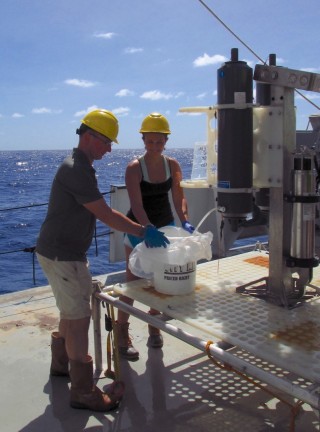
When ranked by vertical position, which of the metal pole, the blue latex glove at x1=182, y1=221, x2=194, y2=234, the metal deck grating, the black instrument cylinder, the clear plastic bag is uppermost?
the black instrument cylinder

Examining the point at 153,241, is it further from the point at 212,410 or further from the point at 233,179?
the point at 212,410

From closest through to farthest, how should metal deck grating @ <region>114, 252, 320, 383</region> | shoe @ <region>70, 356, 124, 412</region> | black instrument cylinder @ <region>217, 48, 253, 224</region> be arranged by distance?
metal deck grating @ <region>114, 252, 320, 383</region>, black instrument cylinder @ <region>217, 48, 253, 224</region>, shoe @ <region>70, 356, 124, 412</region>

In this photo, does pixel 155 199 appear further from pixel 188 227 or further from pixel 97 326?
pixel 97 326

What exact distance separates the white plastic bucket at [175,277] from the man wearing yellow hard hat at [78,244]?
16 centimetres

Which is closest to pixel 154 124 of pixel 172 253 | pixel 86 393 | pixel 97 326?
pixel 172 253

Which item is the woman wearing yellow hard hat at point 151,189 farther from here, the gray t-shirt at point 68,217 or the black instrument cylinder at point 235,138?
the black instrument cylinder at point 235,138

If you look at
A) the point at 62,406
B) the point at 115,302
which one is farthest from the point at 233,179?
the point at 62,406

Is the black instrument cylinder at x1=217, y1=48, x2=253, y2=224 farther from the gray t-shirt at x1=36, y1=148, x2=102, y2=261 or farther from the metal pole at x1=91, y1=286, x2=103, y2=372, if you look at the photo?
the metal pole at x1=91, y1=286, x2=103, y2=372

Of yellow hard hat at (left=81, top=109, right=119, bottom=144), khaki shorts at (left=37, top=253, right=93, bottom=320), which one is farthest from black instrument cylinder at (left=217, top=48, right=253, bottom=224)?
khaki shorts at (left=37, top=253, right=93, bottom=320)

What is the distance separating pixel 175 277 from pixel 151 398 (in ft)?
2.66

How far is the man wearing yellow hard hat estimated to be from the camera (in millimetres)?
2895

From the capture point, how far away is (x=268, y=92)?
9.10 ft

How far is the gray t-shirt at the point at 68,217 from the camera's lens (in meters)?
2.83

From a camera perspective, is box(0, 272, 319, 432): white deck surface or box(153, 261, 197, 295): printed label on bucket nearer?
box(0, 272, 319, 432): white deck surface
